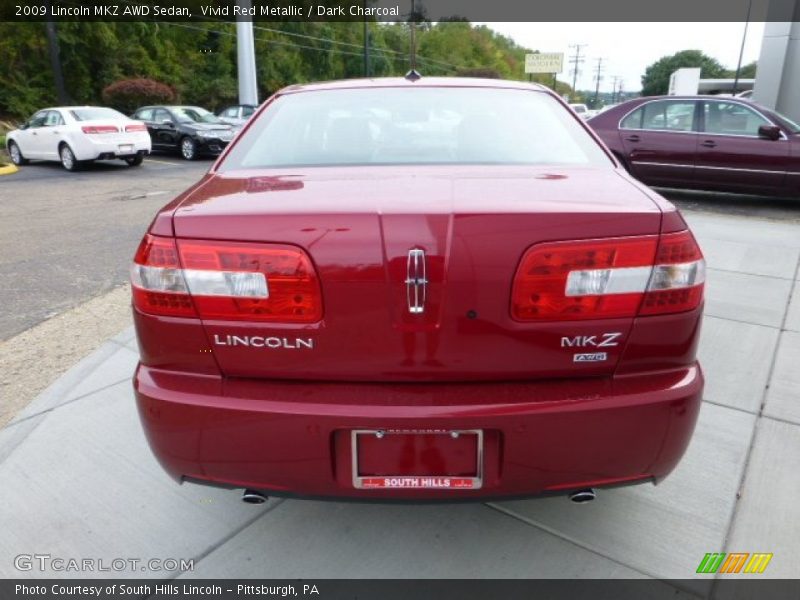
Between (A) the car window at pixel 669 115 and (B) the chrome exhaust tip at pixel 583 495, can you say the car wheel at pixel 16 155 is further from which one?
(B) the chrome exhaust tip at pixel 583 495

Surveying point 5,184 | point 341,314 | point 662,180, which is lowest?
point 5,184

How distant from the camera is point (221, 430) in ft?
5.48

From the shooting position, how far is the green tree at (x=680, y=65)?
93606 millimetres

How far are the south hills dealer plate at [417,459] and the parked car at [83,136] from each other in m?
13.9

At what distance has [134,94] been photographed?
26438 mm

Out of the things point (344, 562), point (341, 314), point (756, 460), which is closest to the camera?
point (341, 314)

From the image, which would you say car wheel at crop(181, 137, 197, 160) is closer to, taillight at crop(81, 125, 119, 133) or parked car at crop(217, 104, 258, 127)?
parked car at crop(217, 104, 258, 127)

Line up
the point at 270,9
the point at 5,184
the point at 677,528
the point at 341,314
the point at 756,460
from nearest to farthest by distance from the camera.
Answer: the point at 341,314, the point at 677,528, the point at 756,460, the point at 5,184, the point at 270,9

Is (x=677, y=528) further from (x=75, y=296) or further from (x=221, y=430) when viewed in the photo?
(x=75, y=296)

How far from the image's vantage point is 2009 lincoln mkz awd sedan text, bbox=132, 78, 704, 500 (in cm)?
159

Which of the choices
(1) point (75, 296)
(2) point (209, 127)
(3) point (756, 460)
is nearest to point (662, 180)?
(3) point (756, 460)

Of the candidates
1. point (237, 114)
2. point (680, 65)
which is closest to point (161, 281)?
point (237, 114)

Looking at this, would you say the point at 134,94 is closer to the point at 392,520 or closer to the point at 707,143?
the point at 707,143

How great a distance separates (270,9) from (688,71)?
29230 mm
